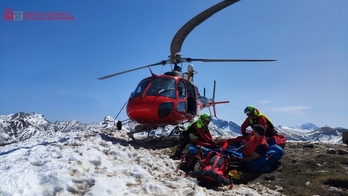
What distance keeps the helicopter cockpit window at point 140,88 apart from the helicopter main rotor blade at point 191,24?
Result: 1.95m

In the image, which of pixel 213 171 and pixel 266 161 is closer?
pixel 213 171

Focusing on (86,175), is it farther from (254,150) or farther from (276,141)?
(276,141)

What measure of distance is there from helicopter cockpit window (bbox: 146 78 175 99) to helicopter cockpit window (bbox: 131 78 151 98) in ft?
1.01

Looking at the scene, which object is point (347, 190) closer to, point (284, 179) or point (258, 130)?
point (284, 179)

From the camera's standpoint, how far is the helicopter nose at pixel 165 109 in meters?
10.5

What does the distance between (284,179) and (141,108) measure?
573 cm

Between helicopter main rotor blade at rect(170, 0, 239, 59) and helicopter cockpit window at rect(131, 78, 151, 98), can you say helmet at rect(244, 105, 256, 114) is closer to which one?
helicopter main rotor blade at rect(170, 0, 239, 59)

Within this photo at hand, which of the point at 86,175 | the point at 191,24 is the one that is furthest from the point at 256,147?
the point at 191,24

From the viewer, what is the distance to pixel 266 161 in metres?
7.29

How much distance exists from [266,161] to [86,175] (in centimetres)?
480

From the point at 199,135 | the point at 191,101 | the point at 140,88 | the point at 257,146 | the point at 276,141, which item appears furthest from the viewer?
the point at 191,101

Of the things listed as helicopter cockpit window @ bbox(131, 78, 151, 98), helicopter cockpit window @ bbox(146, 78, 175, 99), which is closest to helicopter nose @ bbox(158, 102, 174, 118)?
helicopter cockpit window @ bbox(146, 78, 175, 99)

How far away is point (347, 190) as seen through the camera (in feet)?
18.4

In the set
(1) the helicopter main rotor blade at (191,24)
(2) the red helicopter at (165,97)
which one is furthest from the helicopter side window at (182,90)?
(1) the helicopter main rotor blade at (191,24)
